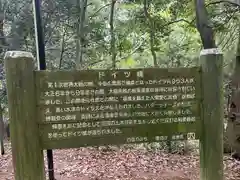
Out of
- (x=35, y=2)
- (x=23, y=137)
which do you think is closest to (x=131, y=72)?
(x=23, y=137)

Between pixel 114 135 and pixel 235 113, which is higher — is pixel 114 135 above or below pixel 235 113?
above

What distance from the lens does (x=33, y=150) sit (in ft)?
9.77

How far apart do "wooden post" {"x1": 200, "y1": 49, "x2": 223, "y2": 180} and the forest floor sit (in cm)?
216

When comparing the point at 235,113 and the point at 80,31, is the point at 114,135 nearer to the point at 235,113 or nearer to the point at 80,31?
the point at 235,113

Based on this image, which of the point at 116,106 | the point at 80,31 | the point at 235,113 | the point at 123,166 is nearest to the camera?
the point at 116,106

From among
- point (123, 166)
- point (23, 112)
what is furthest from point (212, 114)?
point (123, 166)

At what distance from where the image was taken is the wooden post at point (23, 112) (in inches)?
114

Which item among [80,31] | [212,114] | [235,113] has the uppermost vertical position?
[80,31]

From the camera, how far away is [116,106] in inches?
120

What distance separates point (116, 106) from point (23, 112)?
2.79 ft

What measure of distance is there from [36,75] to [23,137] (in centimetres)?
58

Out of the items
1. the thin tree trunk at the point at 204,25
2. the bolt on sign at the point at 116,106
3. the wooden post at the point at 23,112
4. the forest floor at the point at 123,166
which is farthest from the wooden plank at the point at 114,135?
the thin tree trunk at the point at 204,25

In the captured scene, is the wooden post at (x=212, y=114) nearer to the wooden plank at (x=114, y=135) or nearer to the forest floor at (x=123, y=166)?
the wooden plank at (x=114, y=135)

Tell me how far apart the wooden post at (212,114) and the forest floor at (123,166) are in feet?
7.07
